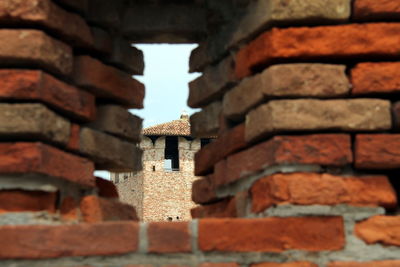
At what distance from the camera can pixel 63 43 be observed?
2.60 m

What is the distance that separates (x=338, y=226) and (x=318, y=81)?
1.61 ft

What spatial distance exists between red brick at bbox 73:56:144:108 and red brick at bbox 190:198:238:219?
0.55m

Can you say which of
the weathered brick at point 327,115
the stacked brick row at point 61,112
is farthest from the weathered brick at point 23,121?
the weathered brick at point 327,115

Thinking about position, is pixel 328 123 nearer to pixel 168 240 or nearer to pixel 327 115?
pixel 327 115

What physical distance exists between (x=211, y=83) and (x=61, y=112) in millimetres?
711

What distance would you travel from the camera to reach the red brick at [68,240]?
2.26 metres

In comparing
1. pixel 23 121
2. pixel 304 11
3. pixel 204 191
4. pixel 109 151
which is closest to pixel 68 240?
pixel 23 121

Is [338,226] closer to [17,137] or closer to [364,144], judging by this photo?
[364,144]

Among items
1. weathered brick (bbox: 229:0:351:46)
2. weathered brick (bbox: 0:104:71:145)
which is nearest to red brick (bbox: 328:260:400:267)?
weathered brick (bbox: 229:0:351:46)

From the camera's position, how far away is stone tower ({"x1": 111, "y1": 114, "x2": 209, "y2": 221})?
3098 cm

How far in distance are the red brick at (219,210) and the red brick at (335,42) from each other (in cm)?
63

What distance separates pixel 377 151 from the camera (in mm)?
2309

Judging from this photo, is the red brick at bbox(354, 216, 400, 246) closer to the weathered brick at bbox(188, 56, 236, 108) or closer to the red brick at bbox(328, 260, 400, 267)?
the red brick at bbox(328, 260, 400, 267)

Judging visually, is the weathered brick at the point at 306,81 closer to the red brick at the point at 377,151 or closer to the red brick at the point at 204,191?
the red brick at the point at 377,151
